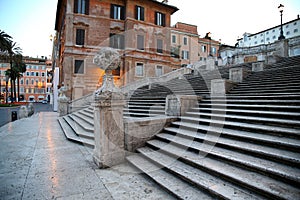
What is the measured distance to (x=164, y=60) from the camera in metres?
25.2

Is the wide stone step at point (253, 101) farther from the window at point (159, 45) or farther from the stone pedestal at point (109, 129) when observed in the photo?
the window at point (159, 45)

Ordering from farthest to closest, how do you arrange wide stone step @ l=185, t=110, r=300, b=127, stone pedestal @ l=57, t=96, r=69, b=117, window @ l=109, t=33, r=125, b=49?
window @ l=109, t=33, r=125, b=49 → stone pedestal @ l=57, t=96, r=69, b=117 → wide stone step @ l=185, t=110, r=300, b=127

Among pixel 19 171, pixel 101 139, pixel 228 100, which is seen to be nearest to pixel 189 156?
pixel 101 139

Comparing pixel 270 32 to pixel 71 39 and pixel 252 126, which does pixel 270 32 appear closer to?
pixel 71 39

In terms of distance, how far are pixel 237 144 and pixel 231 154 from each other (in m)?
0.33

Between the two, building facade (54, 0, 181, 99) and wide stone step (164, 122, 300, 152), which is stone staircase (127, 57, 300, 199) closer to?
wide stone step (164, 122, 300, 152)

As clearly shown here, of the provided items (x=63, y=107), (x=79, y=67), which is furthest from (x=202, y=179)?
(x=79, y=67)

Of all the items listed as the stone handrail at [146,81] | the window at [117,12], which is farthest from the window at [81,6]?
the stone handrail at [146,81]

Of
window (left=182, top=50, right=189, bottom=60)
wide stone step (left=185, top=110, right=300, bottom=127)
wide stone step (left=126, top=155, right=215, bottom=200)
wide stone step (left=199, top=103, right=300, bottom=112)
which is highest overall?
window (left=182, top=50, right=189, bottom=60)

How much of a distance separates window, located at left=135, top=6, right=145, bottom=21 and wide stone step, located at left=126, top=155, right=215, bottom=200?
23049 mm

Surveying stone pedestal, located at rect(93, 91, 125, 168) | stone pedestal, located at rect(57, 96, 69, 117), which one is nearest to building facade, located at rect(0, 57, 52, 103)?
stone pedestal, located at rect(57, 96, 69, 117)

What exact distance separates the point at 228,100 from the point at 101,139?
4857 mm

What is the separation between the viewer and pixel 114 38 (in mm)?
22250

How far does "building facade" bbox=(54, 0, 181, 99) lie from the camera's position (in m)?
19.8
